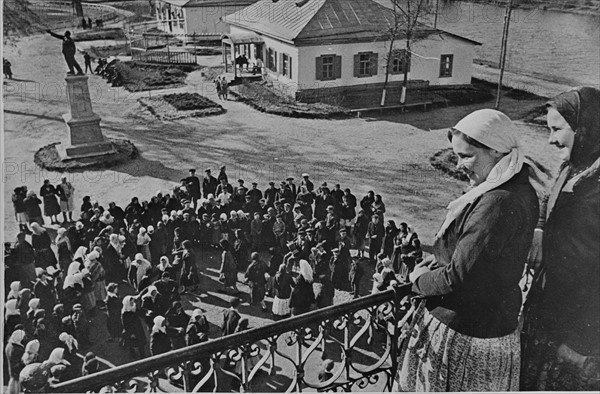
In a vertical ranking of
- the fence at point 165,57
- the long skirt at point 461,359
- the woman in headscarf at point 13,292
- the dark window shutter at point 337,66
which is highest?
the long skirt at point 461,359

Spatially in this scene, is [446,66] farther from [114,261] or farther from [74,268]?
[74,268]

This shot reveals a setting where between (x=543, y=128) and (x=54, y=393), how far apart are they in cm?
1878

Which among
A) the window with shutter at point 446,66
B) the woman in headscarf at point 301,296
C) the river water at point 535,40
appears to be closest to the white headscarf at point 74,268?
the woman in headscarf at point 301,296

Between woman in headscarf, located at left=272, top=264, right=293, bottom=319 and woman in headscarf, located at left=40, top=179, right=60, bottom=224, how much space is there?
5728 mm

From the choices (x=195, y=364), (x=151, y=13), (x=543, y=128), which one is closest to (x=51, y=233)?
(x=195, y=364)

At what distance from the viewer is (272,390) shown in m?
6.55

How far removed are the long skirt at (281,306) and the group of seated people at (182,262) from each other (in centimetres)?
1

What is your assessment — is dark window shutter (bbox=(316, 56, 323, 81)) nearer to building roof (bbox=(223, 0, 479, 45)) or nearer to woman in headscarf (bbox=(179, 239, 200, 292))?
building roof (bbox=(223, 0, 479, 45))

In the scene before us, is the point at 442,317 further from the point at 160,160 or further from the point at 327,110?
the point at 327,110

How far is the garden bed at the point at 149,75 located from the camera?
80.2 ft

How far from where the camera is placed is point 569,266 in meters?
2.53

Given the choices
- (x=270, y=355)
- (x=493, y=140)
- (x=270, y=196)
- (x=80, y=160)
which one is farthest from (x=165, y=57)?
(x=493, y=140)

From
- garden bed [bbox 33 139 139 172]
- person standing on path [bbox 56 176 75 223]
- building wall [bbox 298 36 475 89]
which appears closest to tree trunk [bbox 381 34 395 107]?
building wall [bbox 298 36 475 89]

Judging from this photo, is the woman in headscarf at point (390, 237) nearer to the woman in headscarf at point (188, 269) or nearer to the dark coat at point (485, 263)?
the woman in headscarf at point (188, 269)
